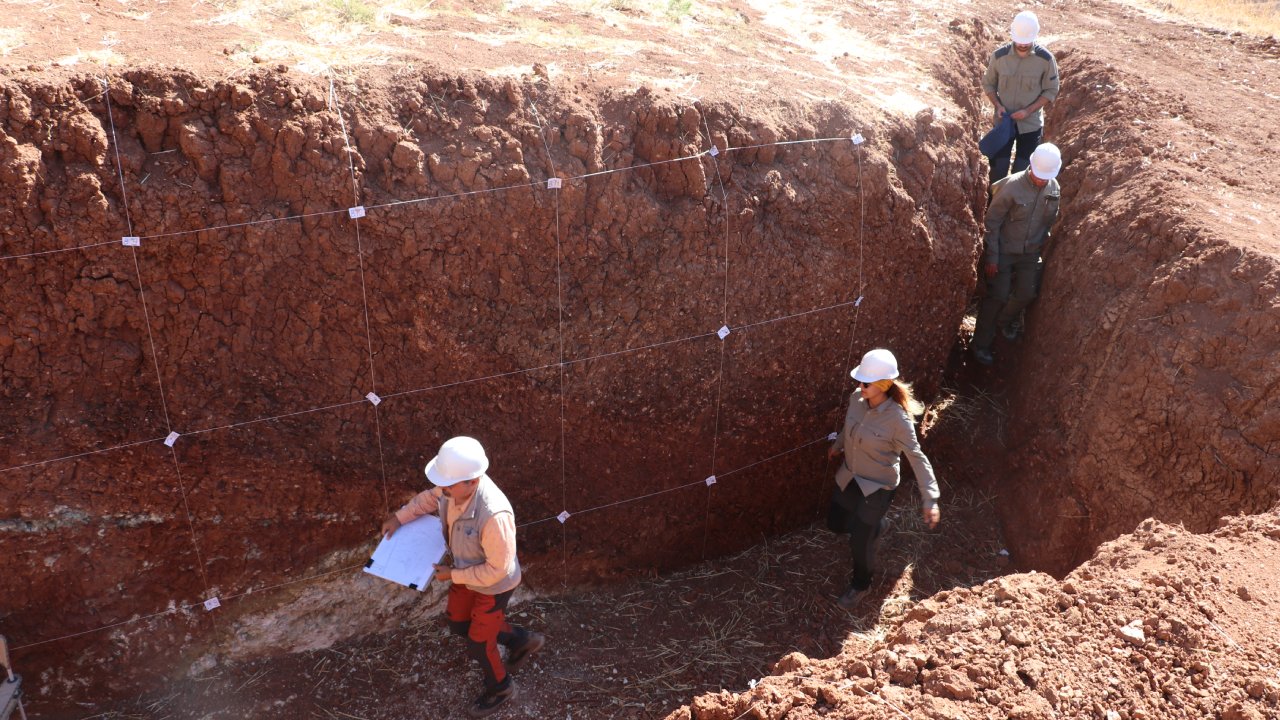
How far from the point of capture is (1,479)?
177 inches

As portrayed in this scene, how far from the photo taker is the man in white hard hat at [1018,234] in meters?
6.27

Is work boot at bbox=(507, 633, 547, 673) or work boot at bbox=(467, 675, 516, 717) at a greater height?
work boot at bbox=(507, 633, 547, 673)

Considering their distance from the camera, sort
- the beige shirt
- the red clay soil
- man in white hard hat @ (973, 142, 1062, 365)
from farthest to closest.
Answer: man in white hard hat @ (973, 142, 1062, 365) < the red clay soil < the beige shirt

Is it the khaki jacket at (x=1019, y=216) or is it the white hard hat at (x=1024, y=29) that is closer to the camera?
the khaki jacket at (x=1019, y=216)

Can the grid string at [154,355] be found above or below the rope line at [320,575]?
above

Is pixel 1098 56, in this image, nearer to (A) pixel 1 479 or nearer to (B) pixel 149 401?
(B) pixel 149 401

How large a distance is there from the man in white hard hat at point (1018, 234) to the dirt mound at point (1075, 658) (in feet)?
8.99

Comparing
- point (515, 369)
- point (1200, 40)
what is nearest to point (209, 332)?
point (515, 369)

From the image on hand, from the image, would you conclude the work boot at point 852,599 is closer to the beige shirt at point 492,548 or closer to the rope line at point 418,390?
the rope line at point 418,390

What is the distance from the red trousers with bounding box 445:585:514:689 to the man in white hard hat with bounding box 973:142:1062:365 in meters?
4.17

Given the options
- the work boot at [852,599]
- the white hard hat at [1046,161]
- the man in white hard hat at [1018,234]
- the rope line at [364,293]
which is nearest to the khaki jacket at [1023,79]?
the man in white hard hat at [1018,234]

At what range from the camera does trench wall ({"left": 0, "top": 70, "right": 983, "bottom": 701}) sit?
4.54 metres

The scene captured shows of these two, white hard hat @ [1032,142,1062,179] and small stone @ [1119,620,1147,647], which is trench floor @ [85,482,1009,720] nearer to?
small stone @ [1119,620,1147,647]

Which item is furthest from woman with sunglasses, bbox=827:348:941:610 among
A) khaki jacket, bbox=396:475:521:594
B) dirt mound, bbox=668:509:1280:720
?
khaki jacket, bbox=396:475:521:594
